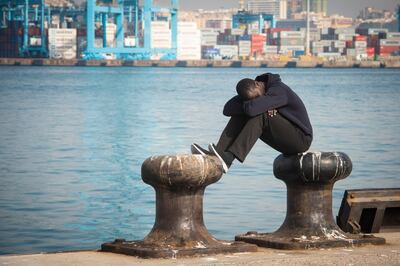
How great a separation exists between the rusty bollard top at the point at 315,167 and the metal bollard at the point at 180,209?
529 millimetres

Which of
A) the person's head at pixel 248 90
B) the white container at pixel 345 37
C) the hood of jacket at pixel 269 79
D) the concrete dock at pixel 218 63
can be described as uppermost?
the hood of jacket at pixel 269 79

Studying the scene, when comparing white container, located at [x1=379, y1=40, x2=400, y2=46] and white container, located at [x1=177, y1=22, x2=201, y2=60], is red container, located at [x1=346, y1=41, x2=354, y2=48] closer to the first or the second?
white container, located at [x1=379, y1=40, x2=400, y2=46]

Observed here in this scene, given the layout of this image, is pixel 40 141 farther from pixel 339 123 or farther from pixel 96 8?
pixel 96 8

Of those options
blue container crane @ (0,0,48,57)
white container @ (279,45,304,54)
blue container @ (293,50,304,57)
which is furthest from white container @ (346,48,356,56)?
blue container crane @ (0,0,48,57)

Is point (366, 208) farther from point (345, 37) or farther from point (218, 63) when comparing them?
point (345, 37)

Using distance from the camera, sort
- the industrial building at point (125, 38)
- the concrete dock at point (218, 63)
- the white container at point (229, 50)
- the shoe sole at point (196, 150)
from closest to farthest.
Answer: the shoe sole at point (196, 150) < the industrial building at point (125, 38) < the concrete dock at point (218, 63) < the white container at point (229, 50)

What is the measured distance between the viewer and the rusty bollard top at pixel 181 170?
5.85 m

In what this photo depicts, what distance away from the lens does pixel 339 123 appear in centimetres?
3409

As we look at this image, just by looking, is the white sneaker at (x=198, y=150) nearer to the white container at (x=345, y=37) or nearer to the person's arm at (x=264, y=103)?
the person's arm at (x=264, y=103)

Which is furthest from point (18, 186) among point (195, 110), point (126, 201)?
point (195, 110)

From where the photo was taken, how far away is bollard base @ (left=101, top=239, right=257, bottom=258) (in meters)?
5.75

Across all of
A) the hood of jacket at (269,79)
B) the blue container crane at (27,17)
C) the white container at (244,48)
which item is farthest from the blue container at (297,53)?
the hood of jacket at (269,79)

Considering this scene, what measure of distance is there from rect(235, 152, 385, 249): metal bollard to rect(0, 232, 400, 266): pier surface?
228 mm

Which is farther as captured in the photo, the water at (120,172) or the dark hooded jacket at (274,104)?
the water at (120,172)
